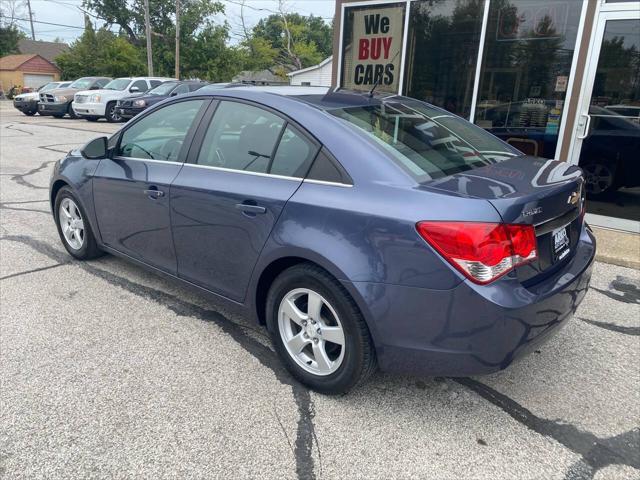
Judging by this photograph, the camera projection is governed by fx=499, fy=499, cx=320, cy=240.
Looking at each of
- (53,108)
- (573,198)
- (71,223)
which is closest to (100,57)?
(53,108)

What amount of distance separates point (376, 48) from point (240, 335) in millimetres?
5842

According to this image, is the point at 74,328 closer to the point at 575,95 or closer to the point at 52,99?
the point at 575,95

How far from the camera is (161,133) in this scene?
144 inches

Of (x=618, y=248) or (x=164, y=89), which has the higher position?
(x=164, y=89)

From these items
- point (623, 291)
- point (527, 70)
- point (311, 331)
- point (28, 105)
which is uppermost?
point (527, 70)

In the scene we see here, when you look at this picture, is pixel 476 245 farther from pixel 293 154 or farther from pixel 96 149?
pixel 96 149

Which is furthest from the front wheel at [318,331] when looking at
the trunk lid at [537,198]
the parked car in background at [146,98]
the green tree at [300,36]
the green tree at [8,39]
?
the green tree at [8,39]

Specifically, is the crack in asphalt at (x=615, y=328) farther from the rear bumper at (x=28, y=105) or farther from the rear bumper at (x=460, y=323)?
the rear bumper at (x=28, y=105)

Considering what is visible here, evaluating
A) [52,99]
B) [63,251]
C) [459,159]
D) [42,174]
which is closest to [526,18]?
[459,159]

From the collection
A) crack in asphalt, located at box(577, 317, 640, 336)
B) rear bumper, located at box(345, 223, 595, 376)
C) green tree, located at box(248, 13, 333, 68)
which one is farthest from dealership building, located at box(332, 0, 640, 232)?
green tree, located at box(248, 13, 333, 68)

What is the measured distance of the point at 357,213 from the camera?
237 centimetres

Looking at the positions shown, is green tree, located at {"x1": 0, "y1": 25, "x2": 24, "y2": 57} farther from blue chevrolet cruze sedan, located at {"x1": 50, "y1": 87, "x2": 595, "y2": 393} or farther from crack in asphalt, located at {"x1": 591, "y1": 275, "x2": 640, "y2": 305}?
crack in asphalt, located at {"x1": 591, "y1": 275, "x2": 640, "y2": 305}

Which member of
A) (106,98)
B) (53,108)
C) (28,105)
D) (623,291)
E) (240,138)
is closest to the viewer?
(240,138)

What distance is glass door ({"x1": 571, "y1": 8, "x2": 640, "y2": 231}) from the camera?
5637mm
